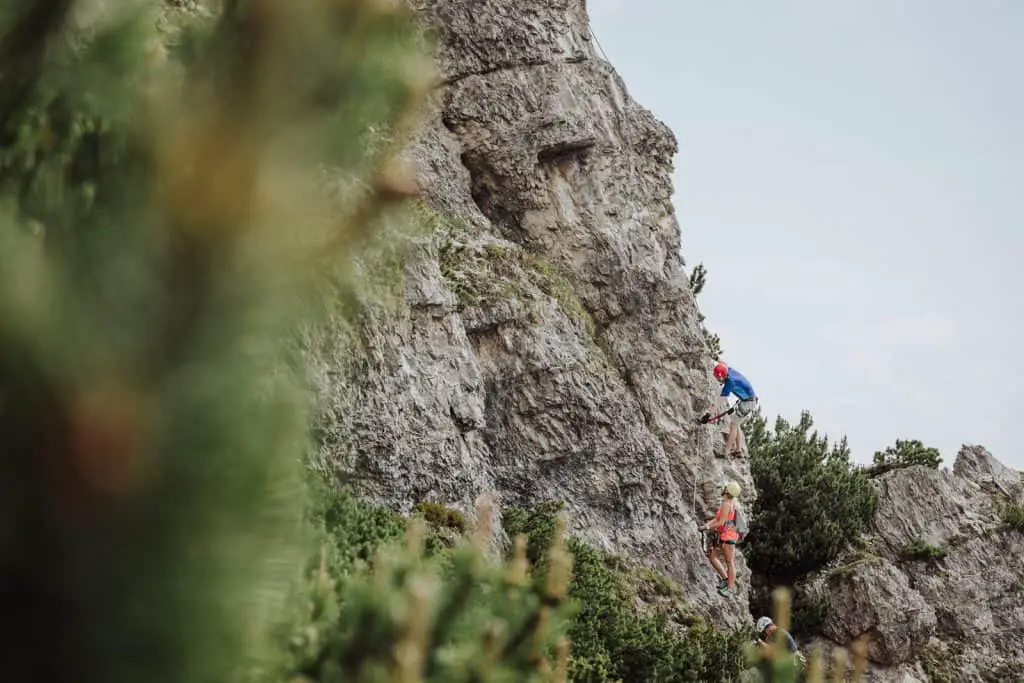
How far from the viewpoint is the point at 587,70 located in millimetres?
23672

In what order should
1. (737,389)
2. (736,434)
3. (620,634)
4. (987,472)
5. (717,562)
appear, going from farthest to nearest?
(987,472) < (736,434) < (737,389) < (717,562) < (620,634)

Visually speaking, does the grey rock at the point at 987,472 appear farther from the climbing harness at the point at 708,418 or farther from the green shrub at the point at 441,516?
the green shrub at the point at 441,516

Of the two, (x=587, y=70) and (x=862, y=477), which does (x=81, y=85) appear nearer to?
(x=587, y=70)

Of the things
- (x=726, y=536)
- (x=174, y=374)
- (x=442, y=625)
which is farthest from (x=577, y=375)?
(x=174, y=374)

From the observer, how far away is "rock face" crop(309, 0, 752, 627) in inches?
556

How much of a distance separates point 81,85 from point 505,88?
19.4 meters

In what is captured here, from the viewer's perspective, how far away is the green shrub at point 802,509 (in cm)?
2514

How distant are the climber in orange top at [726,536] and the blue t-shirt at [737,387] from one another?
10.1 ft

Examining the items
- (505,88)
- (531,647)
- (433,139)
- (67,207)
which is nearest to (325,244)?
(67,207)

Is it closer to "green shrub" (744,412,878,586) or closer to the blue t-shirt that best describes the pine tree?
the blue t-shirt

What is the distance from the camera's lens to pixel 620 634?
1348 cm

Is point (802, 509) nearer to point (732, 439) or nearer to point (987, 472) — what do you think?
point (732, 439)

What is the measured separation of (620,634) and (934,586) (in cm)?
1517

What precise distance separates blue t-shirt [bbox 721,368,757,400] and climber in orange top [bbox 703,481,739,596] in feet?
10.1
